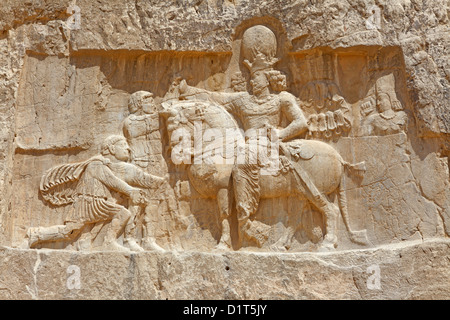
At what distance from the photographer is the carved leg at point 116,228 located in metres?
6.15

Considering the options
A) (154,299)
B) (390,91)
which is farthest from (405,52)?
(154,299)

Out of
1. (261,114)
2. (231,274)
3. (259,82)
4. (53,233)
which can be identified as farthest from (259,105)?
(53,233)

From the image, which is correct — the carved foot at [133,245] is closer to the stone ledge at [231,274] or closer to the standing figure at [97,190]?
the standing figure at [97,190]

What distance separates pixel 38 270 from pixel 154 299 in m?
1.01

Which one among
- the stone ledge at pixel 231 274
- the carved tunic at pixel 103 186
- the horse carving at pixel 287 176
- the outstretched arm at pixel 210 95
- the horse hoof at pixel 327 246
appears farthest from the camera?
the outstretched arm at pixel 210 95

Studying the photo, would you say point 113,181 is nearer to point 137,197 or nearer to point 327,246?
point 137,197

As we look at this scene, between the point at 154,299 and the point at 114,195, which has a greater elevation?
the point at 114,195

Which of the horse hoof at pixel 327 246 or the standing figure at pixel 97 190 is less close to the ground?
the standing figure at pixel 97 190

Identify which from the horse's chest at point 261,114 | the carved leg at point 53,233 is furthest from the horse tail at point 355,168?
the carved leg at point 53,233

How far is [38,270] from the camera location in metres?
5.97

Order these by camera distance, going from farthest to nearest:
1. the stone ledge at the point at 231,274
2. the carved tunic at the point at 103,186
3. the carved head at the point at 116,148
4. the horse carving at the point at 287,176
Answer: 1. the carved head at the point at 116,148
2. the carved tunic at the point at 103,186
3. the horse carving at the point at 287,176
4. the stone ledge at the point at 231,274

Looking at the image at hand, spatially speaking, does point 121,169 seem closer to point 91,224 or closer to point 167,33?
point 91,224

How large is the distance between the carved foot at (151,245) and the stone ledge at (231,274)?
0.49 feet

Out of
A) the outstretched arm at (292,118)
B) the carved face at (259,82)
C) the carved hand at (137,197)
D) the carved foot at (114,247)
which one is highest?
the carved face at (259,82)
